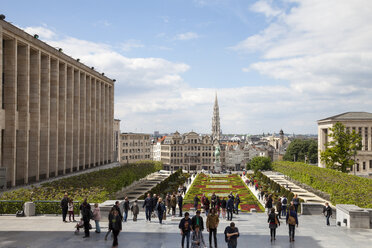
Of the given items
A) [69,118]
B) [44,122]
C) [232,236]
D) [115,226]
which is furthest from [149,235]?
[69,118]

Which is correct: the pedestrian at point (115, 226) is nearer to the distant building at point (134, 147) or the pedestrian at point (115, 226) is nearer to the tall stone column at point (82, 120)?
the tall stone column at point (82, 120)

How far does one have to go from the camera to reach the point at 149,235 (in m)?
17.5

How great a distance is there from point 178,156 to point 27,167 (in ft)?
369

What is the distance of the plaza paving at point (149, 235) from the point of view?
1589 centimetres

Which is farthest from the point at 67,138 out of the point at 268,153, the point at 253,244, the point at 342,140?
the point at 268,153

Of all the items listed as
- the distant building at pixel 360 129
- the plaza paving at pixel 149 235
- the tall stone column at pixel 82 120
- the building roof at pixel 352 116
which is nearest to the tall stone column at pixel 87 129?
the tall stone column at pixel 82 120

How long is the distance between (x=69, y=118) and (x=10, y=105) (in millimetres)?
18092

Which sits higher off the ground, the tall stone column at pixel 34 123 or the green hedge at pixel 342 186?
the tall stone column at pixel 34 123

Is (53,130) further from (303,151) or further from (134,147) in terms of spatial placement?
(303,151)

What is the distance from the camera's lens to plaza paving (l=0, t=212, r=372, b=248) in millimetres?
15891

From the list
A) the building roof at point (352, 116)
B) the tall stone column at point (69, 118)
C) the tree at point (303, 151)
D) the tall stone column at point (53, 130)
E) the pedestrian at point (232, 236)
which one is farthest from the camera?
the tree at point (303, 151)

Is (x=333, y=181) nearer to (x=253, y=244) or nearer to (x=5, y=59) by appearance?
(x=253, y=244)

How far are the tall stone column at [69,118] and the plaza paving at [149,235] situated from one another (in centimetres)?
3278

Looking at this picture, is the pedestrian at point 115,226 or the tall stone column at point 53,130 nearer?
the pedestrian at point 115,226
